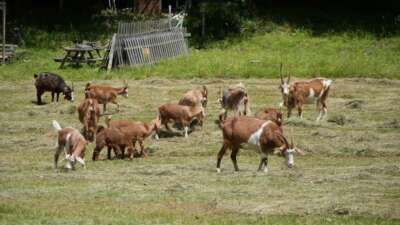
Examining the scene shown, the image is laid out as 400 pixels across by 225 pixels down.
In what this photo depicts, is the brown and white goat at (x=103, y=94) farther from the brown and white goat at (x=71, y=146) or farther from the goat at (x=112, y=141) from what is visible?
the brown and white goat at (x=71, y=146)

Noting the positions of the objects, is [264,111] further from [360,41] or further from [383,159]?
[360,41]

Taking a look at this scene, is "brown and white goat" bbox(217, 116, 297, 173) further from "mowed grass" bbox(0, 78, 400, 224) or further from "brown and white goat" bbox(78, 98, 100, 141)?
"brown and white goat" bbox(78, 98, 100, 141)

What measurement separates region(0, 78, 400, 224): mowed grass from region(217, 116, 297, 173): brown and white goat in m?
0.52

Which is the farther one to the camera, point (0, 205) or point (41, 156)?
point (41, 156)

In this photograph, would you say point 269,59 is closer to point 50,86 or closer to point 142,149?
point 50,86

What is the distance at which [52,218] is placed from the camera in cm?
1741

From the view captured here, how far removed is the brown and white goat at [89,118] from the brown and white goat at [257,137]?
19.8 feet

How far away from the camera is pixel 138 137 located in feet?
83.2

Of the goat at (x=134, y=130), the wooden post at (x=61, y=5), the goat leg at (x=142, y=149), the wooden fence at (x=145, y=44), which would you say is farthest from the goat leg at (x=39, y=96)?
the wooden post at (x=61, y=5)

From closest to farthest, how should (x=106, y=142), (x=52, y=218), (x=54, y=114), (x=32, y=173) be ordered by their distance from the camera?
(x=52, y=218) → (x=32, y=173) → (x=106, y=142) → (x=54, y=114)

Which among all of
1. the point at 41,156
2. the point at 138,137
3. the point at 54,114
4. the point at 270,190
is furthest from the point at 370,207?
the point at 54,114

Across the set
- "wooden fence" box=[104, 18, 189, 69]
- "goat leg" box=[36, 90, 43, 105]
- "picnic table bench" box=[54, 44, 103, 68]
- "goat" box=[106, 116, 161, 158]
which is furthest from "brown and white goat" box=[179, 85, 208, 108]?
"picnic table bench" box=[54, 44, 103, 68]

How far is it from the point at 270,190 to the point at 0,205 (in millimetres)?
5648

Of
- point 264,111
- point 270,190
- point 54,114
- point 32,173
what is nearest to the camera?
point 270,190
